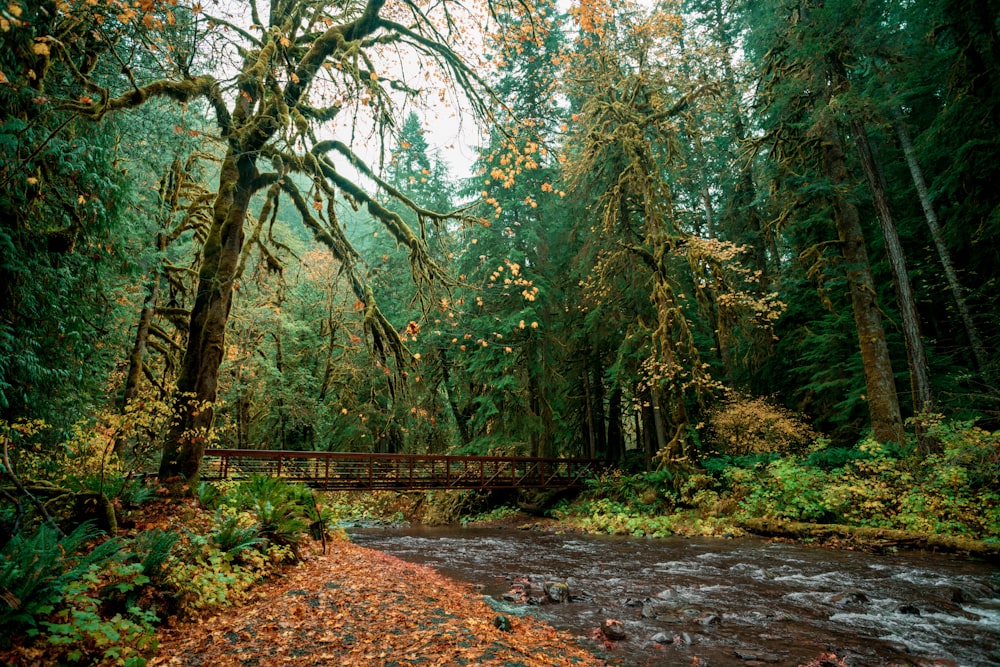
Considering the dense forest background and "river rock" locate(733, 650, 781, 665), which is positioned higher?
the dense forest background

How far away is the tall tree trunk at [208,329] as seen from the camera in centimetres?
759

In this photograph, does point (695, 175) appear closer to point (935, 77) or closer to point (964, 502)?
point (935, 77)

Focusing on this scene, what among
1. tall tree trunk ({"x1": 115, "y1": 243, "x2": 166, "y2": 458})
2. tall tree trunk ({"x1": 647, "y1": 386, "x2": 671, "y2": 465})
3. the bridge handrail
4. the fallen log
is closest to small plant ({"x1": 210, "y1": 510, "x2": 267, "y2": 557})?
the bridge handrail

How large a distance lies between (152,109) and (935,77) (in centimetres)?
1683

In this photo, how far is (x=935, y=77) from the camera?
11312 millimetres

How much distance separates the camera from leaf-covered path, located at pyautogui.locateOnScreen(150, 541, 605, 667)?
3510 mm

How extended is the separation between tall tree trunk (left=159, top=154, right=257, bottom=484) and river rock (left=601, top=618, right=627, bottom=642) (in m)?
6.30

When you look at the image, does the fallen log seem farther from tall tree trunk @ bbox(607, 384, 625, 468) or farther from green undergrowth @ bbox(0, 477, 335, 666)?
green undergrowth @ bbox(0, 477, 335, 666)

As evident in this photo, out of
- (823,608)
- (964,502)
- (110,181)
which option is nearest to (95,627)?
(110,181)

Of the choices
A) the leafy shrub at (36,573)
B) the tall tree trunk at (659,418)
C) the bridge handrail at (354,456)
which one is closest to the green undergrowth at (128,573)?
the leafy shrub at (36,573)

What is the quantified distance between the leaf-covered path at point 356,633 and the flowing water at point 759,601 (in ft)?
2.13

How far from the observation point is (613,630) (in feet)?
15.3

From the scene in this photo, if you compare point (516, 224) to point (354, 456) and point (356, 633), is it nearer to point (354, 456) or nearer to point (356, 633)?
point (354, 456)

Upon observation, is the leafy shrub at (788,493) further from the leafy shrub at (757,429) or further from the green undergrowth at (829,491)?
the leafy shrub at (757,429)
